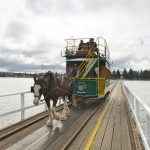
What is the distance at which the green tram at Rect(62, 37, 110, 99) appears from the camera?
14758mm

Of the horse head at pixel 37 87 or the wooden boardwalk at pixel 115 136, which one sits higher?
the horse head at pixel 37 87

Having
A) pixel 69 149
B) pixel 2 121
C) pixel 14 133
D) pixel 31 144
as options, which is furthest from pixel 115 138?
pixel 2 121

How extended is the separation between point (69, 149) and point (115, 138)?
63.9 inches

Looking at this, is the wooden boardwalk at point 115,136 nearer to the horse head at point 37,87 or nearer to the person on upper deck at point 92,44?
the horse head at point 37,87

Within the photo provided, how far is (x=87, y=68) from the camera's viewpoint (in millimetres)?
15609

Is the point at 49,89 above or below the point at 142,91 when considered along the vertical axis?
above

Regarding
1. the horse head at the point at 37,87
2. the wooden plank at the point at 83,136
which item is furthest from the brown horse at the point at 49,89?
the wooden plank at the point at 83,136

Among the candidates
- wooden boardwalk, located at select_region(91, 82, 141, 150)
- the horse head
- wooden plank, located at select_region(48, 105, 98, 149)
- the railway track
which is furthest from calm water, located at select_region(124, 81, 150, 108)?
the horse head

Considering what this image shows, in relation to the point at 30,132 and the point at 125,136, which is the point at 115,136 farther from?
the point at 30,132

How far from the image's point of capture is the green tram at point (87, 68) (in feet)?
48.4

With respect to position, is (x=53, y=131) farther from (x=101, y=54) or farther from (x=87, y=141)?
(x=101, y=54)

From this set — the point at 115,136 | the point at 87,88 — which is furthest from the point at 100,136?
the point at 87,88

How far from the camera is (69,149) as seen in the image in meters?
6.63

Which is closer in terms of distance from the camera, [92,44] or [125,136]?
[125,136]
